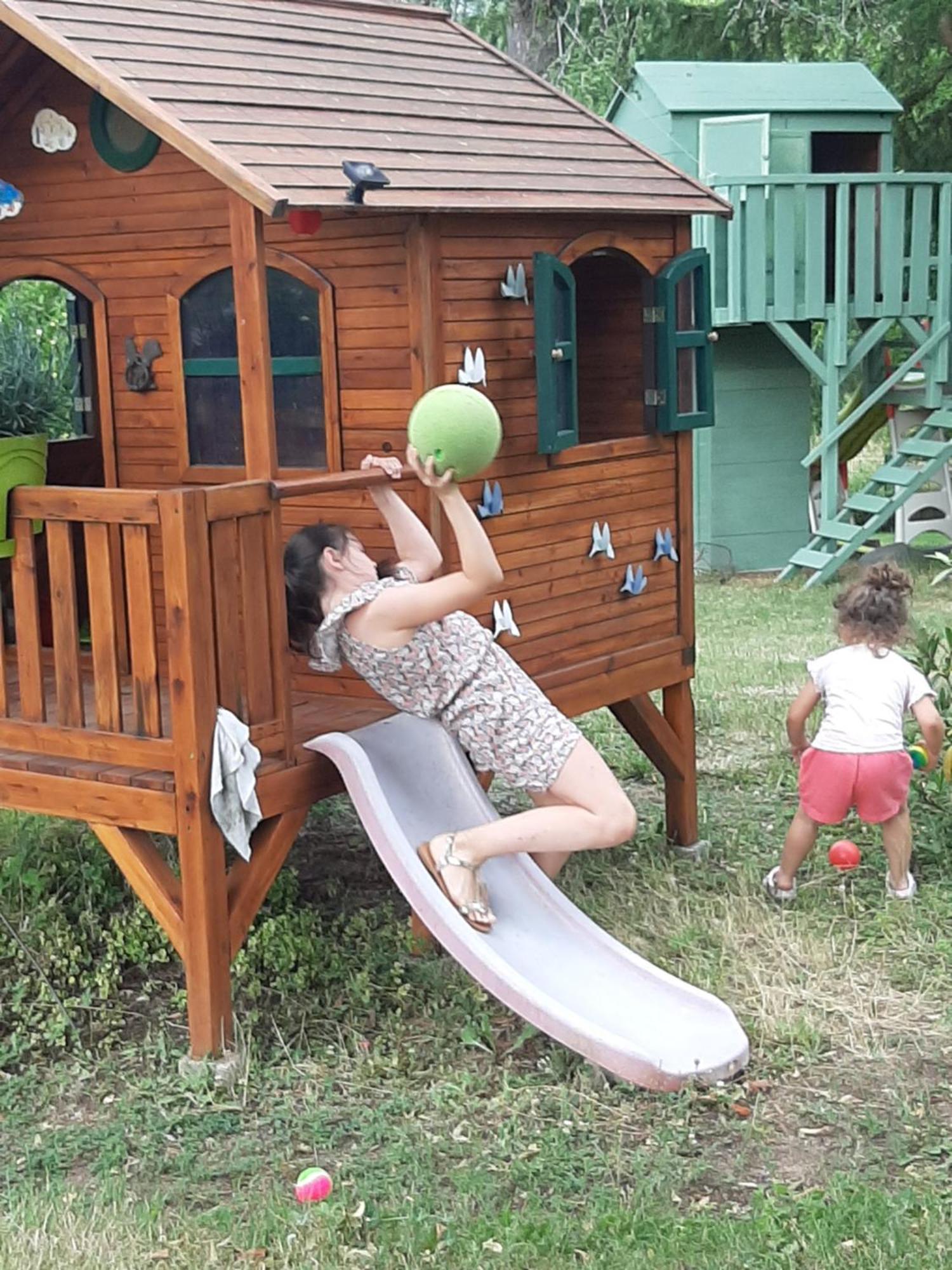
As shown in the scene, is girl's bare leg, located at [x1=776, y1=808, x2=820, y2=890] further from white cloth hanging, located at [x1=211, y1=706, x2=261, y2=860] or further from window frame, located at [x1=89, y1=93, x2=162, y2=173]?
window frame, located at [x1=89, y1=93, x2=162, y2=173]

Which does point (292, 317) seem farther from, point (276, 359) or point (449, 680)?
point (449, 680)

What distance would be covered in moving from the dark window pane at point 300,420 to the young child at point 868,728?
2041 mm

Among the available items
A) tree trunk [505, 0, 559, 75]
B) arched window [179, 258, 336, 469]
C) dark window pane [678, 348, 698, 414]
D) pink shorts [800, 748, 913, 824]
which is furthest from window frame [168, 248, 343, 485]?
tree trunk [505, 0, 559, 75]

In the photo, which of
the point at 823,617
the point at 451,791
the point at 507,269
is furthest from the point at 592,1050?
the point at 823,617

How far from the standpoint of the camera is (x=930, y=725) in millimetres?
6051

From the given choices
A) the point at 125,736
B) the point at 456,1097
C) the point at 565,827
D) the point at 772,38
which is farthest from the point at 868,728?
the point at 772,38

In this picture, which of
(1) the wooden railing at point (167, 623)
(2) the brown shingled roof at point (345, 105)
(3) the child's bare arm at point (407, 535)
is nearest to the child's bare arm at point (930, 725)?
(3) the child's bare arm at point (407, 535)

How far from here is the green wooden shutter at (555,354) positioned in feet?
19.2

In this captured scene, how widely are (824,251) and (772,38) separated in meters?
3.44

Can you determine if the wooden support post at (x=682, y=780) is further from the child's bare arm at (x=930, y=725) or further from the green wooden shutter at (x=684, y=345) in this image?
the child's bare arm at (x=930, y=725)

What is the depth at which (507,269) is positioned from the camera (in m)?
5.78

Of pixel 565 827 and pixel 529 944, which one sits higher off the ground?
pixel 565 827

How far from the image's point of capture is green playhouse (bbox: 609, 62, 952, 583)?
13.9m

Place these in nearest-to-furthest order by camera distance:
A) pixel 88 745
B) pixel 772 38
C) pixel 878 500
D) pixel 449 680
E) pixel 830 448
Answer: pixel 88 745 < pixel 449 680 < pixel 878 500 < pixel 830 448 < pixel 772 38
